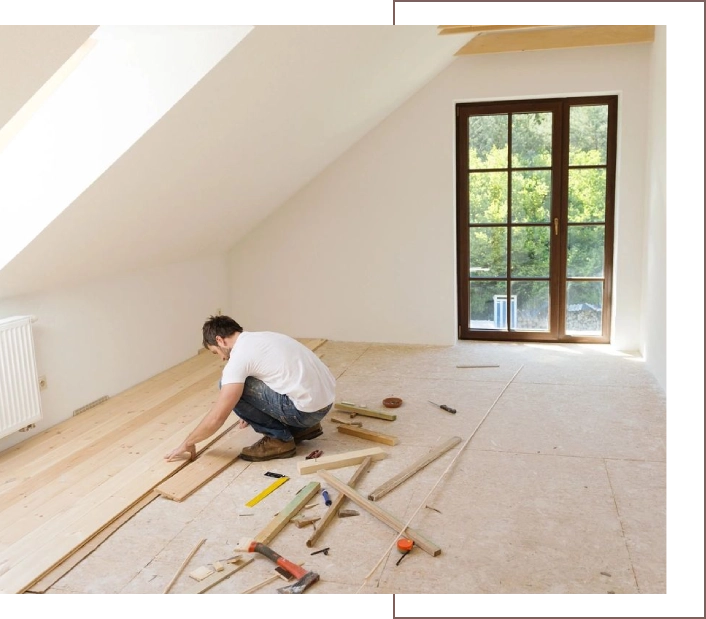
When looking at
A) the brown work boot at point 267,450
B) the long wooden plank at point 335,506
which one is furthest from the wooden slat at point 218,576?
the brown work boot at point 267,450

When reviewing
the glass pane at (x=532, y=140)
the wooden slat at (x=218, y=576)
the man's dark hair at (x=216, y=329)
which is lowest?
the wooden slat at (x=218, y=576)

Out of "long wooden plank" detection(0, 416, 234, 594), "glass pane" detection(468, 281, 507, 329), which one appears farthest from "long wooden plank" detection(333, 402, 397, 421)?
"glass pane" detection(468, 281, 507, 329)

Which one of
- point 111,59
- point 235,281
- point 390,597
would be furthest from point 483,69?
point 390,597

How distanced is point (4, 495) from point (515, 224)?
4342mm

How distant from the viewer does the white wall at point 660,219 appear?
4.39m

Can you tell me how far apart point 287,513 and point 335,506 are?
0.69 ft

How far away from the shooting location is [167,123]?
122 inches

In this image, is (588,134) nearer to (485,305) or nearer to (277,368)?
(485,305)

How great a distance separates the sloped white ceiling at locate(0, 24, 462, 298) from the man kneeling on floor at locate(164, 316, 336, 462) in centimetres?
87

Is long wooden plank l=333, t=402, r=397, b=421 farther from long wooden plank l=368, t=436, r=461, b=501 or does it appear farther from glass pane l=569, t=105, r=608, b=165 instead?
glass pane l=569, t=105, r=608, b=165

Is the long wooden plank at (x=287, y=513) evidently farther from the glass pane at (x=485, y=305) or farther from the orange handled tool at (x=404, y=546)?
the glass pane at (x=485, y=305)

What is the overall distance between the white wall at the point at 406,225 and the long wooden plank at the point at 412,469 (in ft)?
7.86

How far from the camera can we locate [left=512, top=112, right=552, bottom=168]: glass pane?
220 inches

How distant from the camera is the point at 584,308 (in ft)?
19.0
